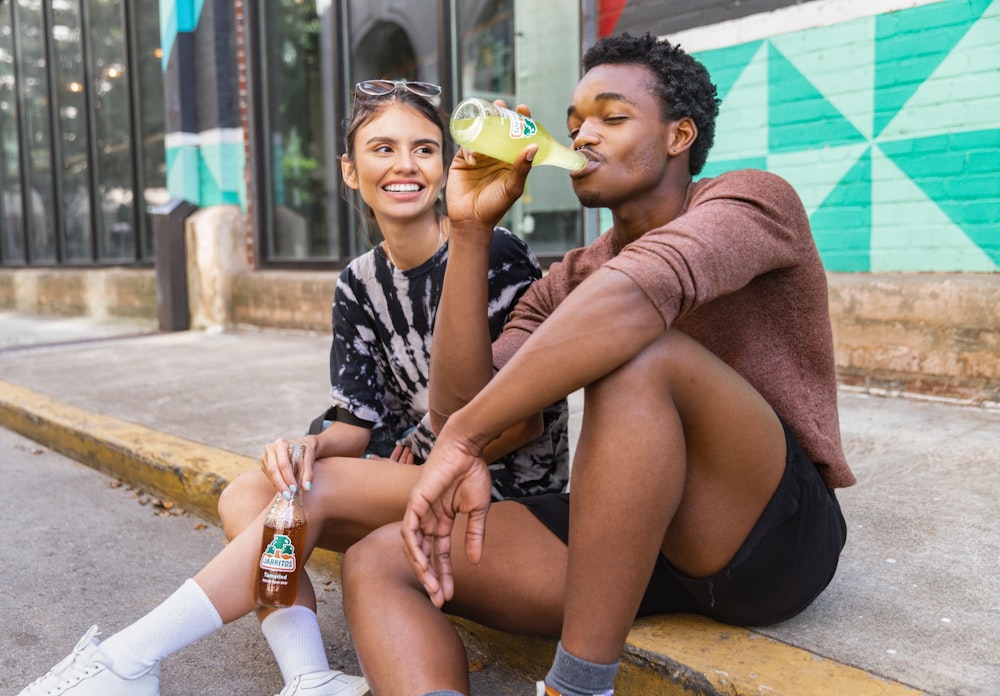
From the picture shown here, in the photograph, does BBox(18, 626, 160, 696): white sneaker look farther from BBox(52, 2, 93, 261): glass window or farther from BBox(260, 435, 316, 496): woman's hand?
BBox(52, 2, 93, 261): glass window

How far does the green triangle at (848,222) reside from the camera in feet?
13.1

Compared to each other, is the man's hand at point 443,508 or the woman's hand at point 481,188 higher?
the woman's hand at point 481,188

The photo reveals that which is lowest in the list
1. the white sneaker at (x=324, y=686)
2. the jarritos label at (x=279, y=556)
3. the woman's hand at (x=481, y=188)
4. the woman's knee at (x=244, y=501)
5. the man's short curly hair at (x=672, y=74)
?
the white sneaker at (x=324, y=686)

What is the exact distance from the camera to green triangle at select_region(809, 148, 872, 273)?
3979 mm

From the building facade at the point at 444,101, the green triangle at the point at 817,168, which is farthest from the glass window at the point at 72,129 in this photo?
the green triangle at the point at 817,168

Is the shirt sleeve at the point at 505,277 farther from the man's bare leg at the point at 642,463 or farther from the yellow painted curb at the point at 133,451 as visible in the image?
the yellow painted curb at the point at 133,451

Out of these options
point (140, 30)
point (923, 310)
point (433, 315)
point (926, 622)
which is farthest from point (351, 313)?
point (140, 30)

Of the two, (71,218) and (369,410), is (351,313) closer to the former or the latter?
(369,410)

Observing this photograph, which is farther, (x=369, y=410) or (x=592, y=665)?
(x=369, y=410)

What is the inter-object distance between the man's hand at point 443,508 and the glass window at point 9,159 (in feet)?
40.1

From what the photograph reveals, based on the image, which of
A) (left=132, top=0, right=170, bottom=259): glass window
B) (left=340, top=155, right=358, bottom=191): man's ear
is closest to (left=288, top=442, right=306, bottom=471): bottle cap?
(left=340, top=155, right=358, bottom=191): man's ear

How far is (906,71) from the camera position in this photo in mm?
3824

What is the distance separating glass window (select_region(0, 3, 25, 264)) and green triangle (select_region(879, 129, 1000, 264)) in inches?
454

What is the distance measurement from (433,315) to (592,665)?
102 cm
